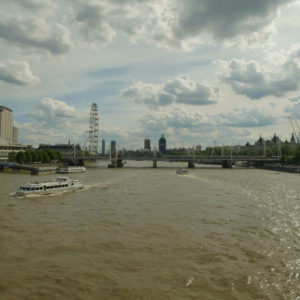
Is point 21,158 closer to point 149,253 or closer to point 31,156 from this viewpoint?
point 31,156

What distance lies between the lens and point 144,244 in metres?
23.0

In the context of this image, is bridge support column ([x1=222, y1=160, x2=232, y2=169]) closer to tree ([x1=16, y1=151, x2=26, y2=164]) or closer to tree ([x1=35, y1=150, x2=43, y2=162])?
tree ([x1=35, y1=150, x2=43, y2=162])

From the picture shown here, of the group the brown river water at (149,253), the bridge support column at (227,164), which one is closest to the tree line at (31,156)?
the bridge support column at (227,164)

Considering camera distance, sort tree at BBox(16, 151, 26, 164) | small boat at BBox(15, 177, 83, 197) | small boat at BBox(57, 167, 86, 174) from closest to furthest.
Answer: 1. small boat at BBox(15, 177, 83, 197)
2. small boat at BBox(57, 167, 86, 174)
3. tree at BBox(16, 151, 26, 164)

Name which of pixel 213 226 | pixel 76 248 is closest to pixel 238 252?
pixel 213 226

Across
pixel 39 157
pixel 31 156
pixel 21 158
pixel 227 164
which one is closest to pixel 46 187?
pixel 21 158

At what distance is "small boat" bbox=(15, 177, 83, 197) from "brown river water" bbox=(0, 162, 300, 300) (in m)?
10.6

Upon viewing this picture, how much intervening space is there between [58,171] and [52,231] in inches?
3755

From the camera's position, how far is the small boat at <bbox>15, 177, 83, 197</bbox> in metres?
49.0

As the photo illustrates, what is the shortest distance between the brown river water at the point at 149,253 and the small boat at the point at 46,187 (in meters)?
10.6

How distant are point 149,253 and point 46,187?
35.9 meters

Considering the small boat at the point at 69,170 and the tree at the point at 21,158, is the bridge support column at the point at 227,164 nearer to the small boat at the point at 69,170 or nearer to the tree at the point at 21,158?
the small boat at the point at 69,170

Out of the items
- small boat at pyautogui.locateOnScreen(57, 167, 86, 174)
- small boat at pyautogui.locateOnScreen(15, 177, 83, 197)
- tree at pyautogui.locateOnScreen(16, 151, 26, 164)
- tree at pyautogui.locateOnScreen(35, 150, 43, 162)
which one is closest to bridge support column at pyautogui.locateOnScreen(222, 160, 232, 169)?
small boat at pyautogui.locateOnScreen(57, 167, 86, 174)

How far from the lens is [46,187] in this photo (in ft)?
171
